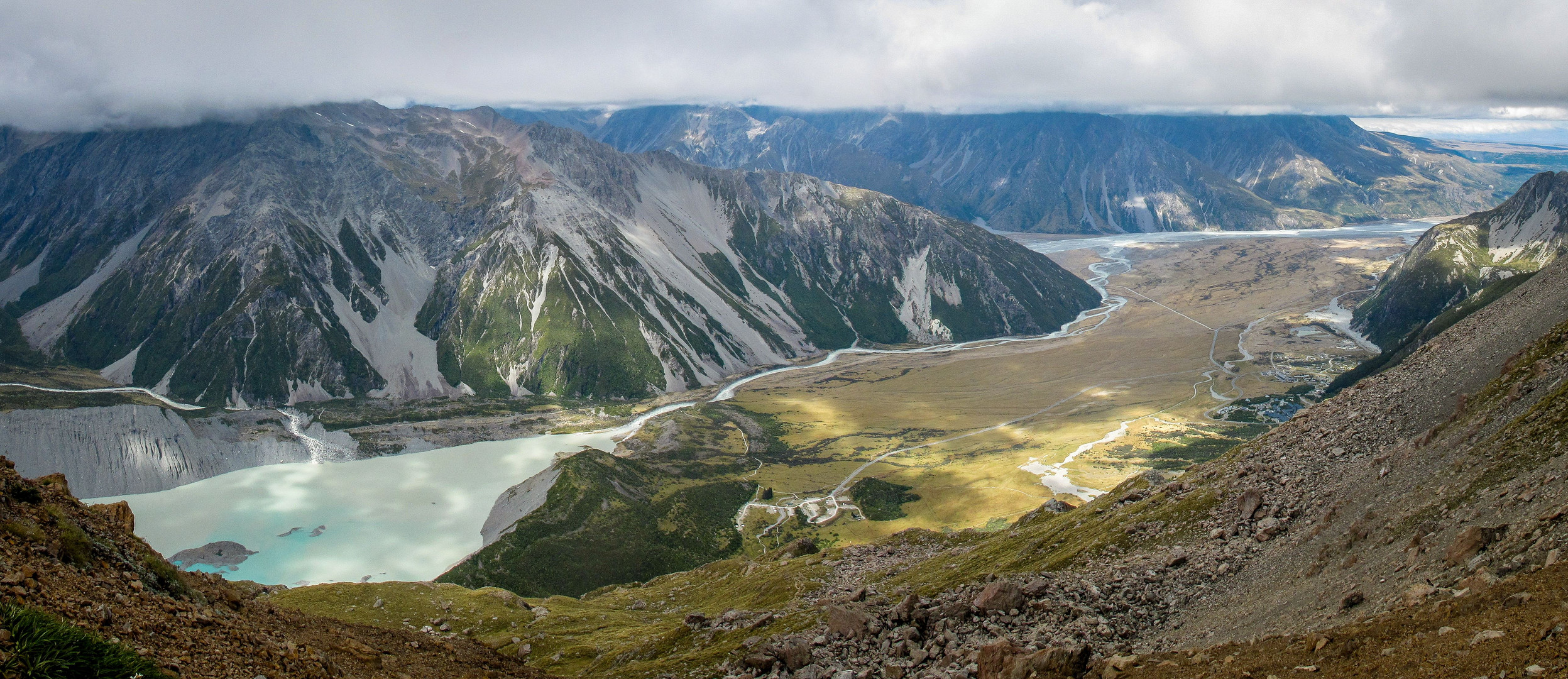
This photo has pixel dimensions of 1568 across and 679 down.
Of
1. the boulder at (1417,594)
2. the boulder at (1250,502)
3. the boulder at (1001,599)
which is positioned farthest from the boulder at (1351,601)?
the boulder at (1250,502)

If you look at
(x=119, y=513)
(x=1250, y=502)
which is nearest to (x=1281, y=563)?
(x=1250, y=502)

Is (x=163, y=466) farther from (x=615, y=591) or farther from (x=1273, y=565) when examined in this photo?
(x=1273, y=565)

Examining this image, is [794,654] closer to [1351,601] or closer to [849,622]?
[849,622]

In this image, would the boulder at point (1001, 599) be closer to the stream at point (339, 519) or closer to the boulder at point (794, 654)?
the boulder at point (794, 654)

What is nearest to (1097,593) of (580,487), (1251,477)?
(1251,477)

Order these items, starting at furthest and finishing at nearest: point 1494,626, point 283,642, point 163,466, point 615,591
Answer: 1. point 163,466
2. point 615,591
3. point 283,642
4. point 1494,626

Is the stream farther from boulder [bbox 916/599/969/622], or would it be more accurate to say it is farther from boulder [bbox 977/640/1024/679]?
boulder [bbox 977/640/1024/679]
